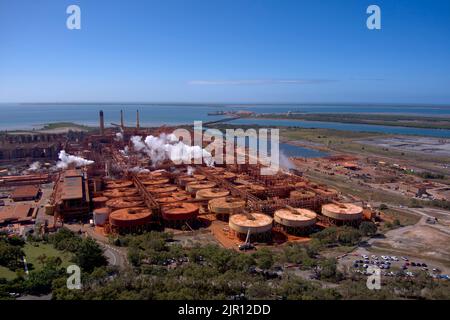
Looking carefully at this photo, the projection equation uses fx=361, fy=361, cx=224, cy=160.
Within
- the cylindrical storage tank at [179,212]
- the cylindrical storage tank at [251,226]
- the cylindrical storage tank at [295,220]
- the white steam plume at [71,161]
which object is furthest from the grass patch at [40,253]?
the white steam plume at [71,161]

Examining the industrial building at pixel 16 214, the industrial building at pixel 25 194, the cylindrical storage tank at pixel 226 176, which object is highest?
the cylindrical storage tank at pixel 226 176

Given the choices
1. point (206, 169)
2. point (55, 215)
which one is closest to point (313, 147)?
point (206, 169)

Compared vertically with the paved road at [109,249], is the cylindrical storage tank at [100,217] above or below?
above

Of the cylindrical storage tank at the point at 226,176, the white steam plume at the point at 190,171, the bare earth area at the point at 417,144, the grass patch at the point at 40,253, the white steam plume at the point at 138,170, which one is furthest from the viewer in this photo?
the bare earth area at the point at 417,144

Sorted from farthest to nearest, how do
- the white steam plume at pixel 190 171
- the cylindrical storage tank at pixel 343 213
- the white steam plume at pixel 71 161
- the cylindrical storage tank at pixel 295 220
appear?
→ the white steam plume at pixel 71 161 → the white steam plume at pixel 190 171 → the cylindrical storage tank at pixel 343 213 → the cylindrical storage tank at pixel 295 220

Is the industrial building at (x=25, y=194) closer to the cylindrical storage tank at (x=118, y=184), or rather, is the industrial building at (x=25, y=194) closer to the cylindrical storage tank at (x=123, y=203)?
the cylindrical storage tank at (x=118, y=184)

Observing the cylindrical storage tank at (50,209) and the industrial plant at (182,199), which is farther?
the cylindrical storage tank at (50,209)

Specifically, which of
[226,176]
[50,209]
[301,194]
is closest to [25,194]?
[50,209]
